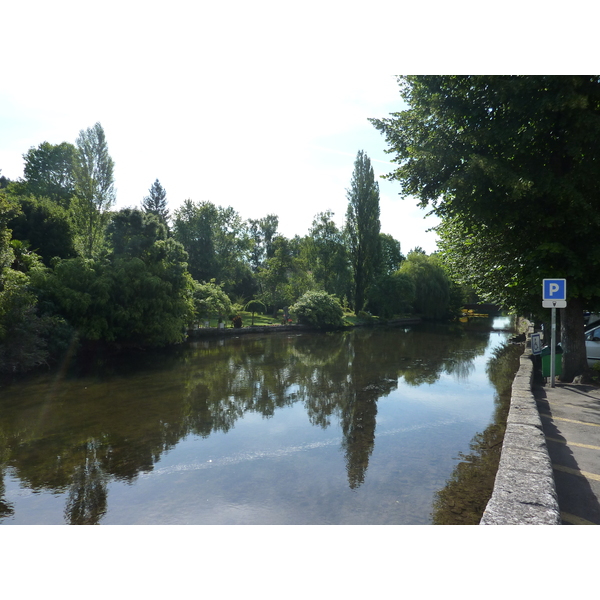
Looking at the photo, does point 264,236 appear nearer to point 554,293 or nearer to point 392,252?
point 392,252

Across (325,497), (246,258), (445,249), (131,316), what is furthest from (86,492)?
(246,258)

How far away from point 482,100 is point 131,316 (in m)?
14.6

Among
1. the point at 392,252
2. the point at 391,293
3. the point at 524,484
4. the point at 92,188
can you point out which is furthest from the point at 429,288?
the point at 524,484

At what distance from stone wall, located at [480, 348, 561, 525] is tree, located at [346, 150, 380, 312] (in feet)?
117

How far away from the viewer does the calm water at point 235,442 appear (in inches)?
195

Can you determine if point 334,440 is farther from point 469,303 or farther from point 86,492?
point 469,303

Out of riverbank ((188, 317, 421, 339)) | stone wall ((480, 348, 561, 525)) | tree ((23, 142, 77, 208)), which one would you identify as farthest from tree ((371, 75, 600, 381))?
tree ((23, 142, 77, 208))

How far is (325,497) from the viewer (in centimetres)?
510

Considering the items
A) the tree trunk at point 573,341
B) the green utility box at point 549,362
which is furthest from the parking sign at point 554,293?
the green utility box at point 549,362

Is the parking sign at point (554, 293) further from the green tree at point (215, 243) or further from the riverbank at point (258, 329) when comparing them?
the green tree at point (215, 243)

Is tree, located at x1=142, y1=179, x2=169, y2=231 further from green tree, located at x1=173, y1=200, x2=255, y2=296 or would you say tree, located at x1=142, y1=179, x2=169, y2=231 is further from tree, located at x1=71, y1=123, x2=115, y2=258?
tree, located at x1=71, y1=123, x2=115, y2=258

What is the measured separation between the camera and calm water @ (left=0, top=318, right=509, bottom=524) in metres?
4.94

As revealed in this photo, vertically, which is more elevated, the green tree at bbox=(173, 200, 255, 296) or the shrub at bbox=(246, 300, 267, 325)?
the green tree at bbox=(173, 200, 255, 296)

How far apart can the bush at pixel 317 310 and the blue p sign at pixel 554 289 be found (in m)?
23.6
